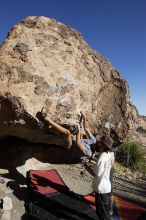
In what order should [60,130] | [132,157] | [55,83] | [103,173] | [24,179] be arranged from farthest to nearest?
[132,157], [24,179], [55,83], [60,130], [103,173]

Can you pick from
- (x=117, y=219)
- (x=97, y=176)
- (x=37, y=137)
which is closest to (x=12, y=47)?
(x=37, y=137)

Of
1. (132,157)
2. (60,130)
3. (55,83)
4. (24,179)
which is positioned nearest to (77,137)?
(60,130)

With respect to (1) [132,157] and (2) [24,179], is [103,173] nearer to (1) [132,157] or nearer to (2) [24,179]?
(2) [24,179]

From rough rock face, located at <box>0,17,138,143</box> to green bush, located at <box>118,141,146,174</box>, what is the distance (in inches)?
169

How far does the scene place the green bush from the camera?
11.1 meters

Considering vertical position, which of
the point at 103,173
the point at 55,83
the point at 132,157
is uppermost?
the point at 55,83

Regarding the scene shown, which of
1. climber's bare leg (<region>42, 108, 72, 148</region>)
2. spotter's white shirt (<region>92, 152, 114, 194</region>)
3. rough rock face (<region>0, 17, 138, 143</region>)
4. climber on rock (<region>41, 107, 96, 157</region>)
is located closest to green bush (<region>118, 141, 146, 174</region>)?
rough rock face (<region>0, 17, 138, 143</region>)

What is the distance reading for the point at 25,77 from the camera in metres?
5.71

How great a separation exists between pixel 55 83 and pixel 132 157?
6.54 metres

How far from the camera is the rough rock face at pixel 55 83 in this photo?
224 inches

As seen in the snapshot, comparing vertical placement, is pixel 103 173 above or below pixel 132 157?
below

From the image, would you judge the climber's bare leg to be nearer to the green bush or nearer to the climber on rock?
the climber on rock

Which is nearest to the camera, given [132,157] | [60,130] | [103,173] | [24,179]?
[103,173]

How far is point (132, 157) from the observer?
38.0 feet
